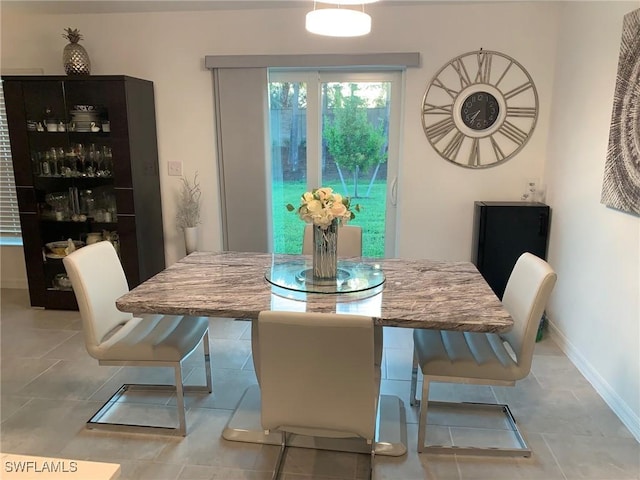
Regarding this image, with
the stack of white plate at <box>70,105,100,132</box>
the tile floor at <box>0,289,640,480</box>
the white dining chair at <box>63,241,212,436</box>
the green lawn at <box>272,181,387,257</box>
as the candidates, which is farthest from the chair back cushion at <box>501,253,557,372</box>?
the stack of white plate at <box>70,105,100,132</box>

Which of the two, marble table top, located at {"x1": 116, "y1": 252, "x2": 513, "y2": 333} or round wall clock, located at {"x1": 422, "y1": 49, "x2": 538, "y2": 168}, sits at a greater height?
round wall clock, located at {"x1": 422, "y1": 49, "x2": 538, "y2": 168}

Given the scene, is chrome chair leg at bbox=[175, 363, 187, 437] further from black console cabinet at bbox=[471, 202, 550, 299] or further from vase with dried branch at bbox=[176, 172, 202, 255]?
black console cabinet at bbox=[471, 202, 550, 299]

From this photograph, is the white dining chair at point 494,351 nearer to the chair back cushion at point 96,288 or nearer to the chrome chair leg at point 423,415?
the chrome chair leg at point 423,415

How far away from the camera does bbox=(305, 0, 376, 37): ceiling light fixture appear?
6.18ft

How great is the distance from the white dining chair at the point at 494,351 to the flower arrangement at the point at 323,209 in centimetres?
73

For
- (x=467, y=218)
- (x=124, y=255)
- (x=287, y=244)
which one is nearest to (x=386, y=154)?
(x=467, y=218)

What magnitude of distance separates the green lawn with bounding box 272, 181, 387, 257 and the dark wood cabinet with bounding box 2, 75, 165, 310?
3.38 feet

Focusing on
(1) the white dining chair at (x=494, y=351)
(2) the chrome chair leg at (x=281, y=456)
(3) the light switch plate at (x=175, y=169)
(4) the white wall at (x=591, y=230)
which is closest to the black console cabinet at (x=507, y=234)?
(4) the white wall at (x=591, y=230)

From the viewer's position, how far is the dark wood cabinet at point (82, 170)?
3541 mm

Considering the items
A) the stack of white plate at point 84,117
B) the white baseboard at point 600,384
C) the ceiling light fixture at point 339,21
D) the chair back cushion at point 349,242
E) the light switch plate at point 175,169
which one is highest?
the ceiling light fixture at point 339,21

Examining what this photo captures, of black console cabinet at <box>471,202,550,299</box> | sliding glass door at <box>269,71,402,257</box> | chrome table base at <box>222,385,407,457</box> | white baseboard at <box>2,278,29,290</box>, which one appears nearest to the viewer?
chrome table base at <box>222,385,407,457</box>

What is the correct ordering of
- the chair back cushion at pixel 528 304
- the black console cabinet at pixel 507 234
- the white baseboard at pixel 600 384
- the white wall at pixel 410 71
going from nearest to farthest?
the chair back cushion at pixel 528 304, the white baseboard at pixel 600 384, the white wall at pixel 410 71, the black console cabinet at pixel 507 234

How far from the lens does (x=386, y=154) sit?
→ 12.7 feet

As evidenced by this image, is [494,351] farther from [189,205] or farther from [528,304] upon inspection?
[189,205]
